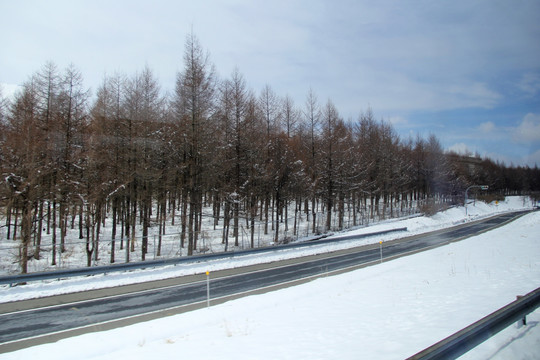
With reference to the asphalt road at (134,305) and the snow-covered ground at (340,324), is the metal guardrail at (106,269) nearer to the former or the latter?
the snow-covered ground at (340,324)

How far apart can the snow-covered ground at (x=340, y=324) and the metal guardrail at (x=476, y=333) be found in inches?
18.4

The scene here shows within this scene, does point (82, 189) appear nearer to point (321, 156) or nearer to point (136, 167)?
point (136, 167)

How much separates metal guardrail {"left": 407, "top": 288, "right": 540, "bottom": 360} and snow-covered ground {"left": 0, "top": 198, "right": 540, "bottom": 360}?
1.54 ft

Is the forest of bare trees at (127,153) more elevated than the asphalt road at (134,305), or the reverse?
the forest of bare trees at (127,153)

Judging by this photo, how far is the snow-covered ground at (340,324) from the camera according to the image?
570cm

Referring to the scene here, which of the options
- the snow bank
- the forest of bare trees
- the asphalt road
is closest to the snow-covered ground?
the snow bank

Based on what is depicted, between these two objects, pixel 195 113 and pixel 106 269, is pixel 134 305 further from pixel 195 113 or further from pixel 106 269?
pixel 195 113

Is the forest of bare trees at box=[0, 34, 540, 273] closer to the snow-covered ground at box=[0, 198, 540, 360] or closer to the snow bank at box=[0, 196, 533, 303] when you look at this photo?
the snow bank at box=[0, 196, 533, 303]

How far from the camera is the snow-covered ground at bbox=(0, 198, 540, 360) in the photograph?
5699mm

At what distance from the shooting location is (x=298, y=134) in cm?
4031

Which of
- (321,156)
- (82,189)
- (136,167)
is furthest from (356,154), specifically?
(82,189)

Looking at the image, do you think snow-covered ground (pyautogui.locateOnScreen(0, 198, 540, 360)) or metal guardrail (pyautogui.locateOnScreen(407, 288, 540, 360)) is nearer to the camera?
metal guardrail (pyautogui.locateOnScreen(407, 288, 540, 360))

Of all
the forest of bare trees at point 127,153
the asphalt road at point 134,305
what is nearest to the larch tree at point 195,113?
the forest of bare trees at point 127,153

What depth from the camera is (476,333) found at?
416cm
